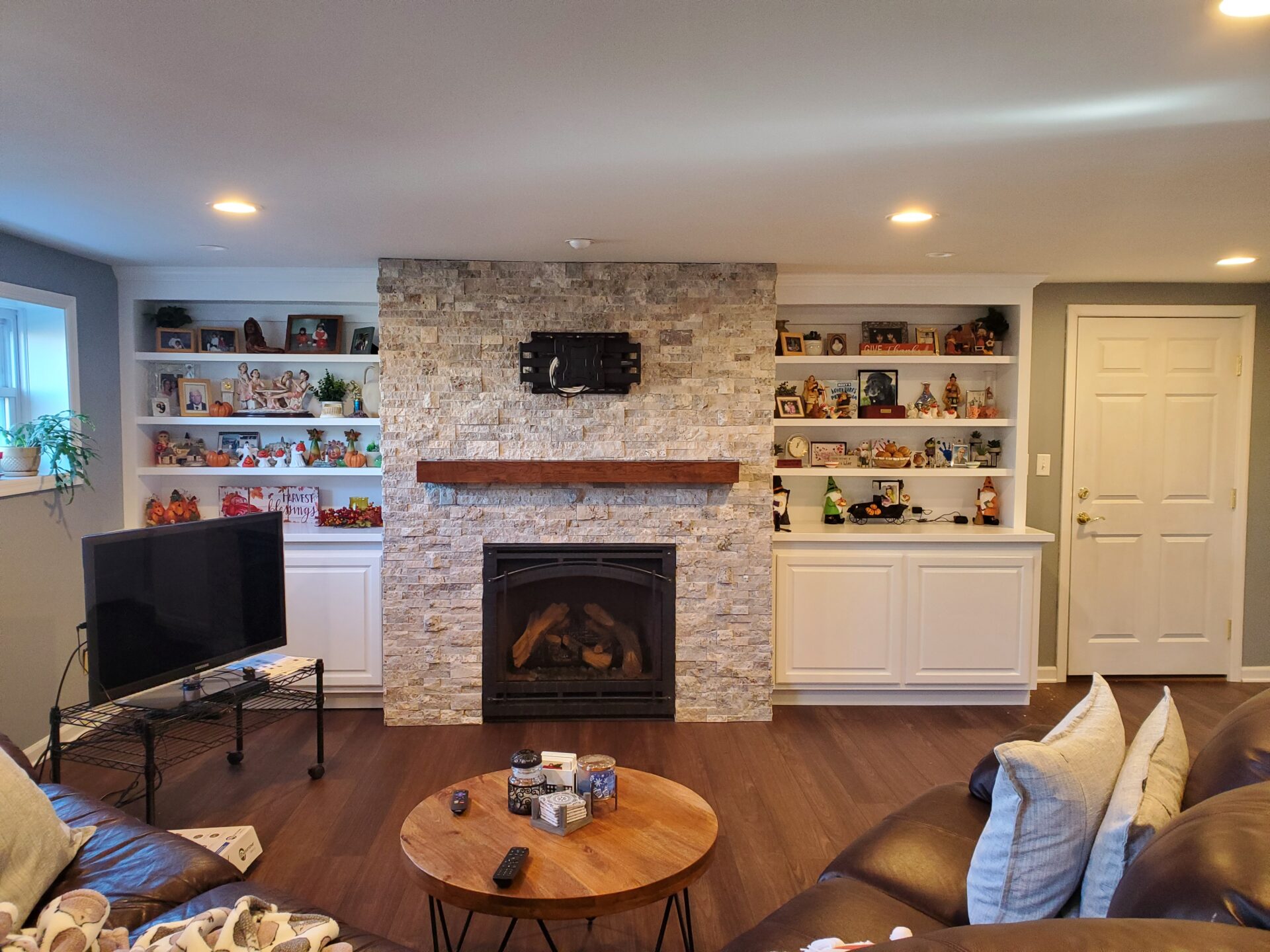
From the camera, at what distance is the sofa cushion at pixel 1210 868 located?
3.26ft

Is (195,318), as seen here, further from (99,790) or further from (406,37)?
(406,37)

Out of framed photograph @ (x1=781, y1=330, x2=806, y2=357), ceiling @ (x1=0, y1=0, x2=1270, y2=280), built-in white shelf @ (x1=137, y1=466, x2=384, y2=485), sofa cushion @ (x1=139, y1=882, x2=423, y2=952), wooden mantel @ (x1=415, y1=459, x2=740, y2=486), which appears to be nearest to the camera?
ceiling @ (x1=0, y1=0, x2=1270, y2=280)

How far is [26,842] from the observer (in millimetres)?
1800

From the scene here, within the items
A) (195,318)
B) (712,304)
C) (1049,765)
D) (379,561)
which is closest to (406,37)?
(1049,765)

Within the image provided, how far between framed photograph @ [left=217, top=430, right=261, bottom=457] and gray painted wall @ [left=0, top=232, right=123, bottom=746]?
495 millimetres

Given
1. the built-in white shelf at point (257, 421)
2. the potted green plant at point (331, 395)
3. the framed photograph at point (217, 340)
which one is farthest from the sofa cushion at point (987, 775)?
the framed photograph at point (217, 340)

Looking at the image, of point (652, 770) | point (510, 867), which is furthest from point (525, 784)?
point (652, 770)

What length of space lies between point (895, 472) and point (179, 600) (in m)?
3.44

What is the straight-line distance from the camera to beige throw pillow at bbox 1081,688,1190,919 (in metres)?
1.47

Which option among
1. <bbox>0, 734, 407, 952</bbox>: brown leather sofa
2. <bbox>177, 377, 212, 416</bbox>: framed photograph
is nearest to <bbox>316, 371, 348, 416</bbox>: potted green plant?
<bbox>177, 377, 212, 416</bbox>: framed photograph

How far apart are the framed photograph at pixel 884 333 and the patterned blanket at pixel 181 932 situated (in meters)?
3.87

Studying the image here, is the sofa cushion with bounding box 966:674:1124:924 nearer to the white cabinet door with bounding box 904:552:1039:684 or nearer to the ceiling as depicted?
the ceiling

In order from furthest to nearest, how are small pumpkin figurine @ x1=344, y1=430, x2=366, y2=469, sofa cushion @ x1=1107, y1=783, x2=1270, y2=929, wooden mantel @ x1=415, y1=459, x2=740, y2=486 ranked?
small pumpkin figurine @ x1=344, y1=430, x2=366, y2=469 < wooden mantel @ x1=415, y1=459, x2=740, y2=486 < sofa cushion @ x1=1107, y1=783, x2=1270, y2=929

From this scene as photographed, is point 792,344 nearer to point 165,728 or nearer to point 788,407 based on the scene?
point 788,407
